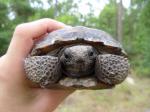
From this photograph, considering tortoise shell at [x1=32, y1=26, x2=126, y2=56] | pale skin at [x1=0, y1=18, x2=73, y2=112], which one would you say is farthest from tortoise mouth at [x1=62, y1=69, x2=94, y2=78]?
pale skin at [x1=0, y1=18, x2=73, y2=112]

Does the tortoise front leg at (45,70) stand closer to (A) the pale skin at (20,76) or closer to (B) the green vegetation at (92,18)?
(A) the pale skin at (20,76)

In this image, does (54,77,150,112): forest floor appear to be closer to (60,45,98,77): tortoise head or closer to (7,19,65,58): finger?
(7,19,65,58): finger

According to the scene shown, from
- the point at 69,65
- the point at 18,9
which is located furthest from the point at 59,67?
the point at 18,9

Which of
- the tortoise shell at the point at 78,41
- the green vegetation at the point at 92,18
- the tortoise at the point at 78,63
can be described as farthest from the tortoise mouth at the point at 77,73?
the green vegetation at the point at 92,18

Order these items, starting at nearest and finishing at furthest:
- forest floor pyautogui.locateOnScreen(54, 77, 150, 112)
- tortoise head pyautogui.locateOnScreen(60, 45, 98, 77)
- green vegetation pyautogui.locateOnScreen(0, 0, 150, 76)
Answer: tortoise head pyautogui.locateOnScreen(60, 45, 98, 77)
forest floor pyautogui.locateOnScreen(54, 77, 150, 112)
green vegetation pyautogui.locateOnScreen(0, 0, 150, 76)

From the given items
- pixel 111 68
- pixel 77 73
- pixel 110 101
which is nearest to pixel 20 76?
pixel 77 73
